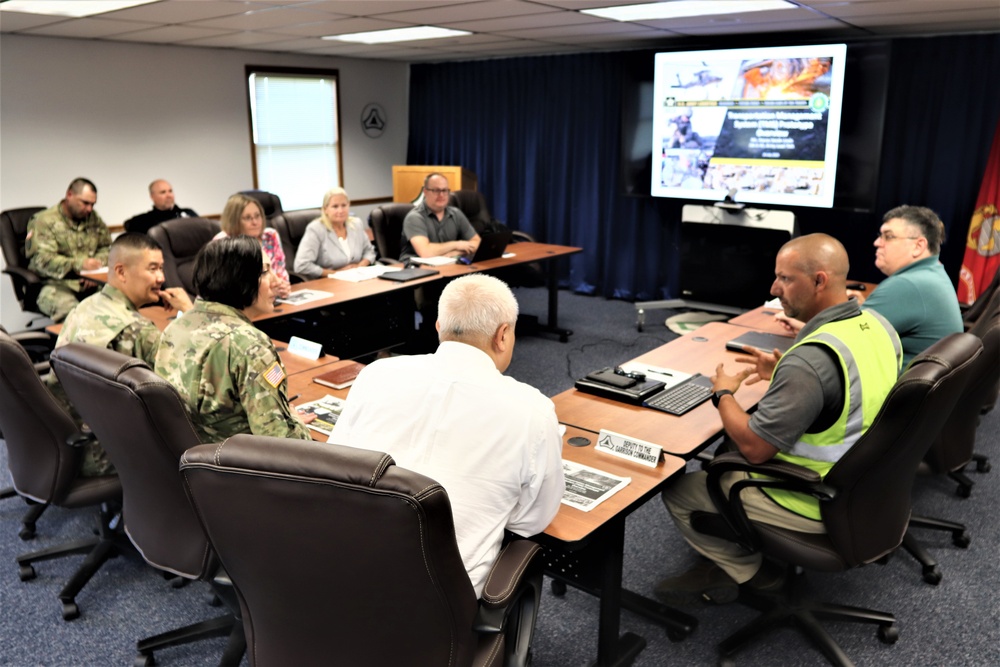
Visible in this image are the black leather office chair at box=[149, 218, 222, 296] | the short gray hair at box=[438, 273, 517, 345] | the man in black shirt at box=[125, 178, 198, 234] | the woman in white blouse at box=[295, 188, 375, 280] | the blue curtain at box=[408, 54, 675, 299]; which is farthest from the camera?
the blue curtain at box=[408, 54, 675, 299]

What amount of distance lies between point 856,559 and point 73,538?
2807 mm

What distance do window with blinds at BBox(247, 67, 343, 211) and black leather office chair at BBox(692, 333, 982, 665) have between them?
622 centimetres

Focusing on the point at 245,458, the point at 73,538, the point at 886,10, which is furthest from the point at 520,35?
the point at 245,458

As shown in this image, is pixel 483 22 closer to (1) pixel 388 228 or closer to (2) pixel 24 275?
(1) pixel 388 228

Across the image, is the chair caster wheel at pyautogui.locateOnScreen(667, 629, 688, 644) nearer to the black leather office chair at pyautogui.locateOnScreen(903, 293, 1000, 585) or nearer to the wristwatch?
the wristwatch

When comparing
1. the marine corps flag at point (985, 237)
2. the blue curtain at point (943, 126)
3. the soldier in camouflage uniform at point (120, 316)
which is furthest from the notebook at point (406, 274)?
the marine corps flag at point (985, 237)

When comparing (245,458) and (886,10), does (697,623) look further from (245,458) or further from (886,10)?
(886,10)

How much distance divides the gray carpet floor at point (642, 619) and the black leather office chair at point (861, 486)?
196 mm

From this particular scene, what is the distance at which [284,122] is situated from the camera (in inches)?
293

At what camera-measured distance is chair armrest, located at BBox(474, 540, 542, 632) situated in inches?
60.3

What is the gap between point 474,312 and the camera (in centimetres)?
179

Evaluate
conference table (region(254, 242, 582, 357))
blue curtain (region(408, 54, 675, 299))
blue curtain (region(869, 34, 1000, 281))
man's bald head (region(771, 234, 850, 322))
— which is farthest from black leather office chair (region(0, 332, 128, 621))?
blue curtain (region(869, 34, 1000, 281))

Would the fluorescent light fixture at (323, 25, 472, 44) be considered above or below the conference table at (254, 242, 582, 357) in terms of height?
above

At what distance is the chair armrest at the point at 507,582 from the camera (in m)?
1.53
